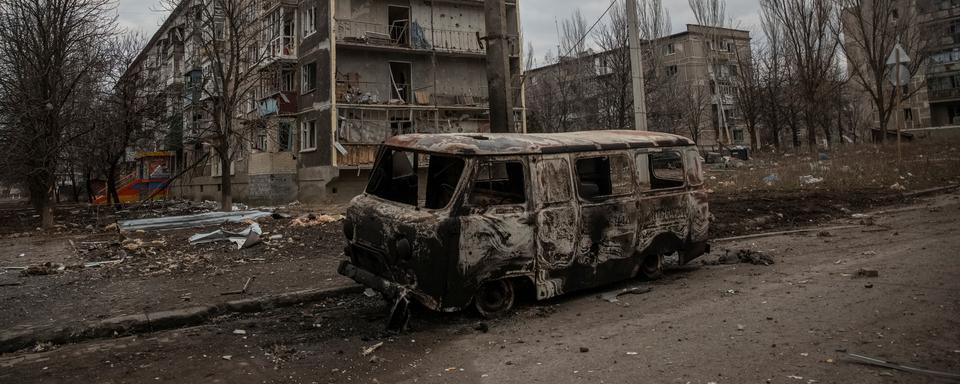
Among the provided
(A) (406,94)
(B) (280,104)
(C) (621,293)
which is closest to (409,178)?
(C) (621,293)

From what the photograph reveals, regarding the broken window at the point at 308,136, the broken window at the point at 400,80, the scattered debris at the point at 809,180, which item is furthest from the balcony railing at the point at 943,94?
the broken window at the point at 308,136

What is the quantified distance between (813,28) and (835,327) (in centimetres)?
3295

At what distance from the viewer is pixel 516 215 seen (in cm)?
520

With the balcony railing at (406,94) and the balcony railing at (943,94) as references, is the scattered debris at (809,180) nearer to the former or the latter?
the balcony railing at (406,94)

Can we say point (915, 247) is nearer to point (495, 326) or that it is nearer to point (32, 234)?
point (495, 326)

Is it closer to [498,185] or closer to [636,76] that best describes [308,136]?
[636,76]

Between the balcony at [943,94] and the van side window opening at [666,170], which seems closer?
the van side window opening at [666,170]

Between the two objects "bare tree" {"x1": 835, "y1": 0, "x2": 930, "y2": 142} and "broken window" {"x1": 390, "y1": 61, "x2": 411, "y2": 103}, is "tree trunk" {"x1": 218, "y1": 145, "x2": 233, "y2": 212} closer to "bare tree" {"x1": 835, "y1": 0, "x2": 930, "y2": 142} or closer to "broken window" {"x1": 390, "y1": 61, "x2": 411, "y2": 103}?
"broken window" {"x1": 390, "y1": 61, "x2": 411, "y2": 103}

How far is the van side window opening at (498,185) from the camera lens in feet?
17.3

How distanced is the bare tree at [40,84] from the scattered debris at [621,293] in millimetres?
14580

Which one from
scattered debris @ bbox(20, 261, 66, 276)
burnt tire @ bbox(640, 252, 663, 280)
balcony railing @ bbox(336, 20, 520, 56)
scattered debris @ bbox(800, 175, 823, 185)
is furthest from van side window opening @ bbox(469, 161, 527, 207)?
balcony railing @ bbox(336, 20, 520, 56)

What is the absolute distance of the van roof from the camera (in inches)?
201

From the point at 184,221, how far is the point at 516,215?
33.7 ft

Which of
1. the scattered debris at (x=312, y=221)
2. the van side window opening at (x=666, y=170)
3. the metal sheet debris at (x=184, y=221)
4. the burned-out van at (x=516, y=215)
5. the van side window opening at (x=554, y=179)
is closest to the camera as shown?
the burned-out van at (x=516, y=215)
